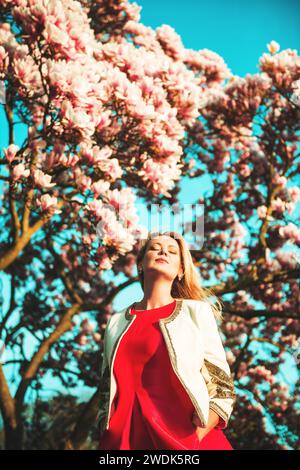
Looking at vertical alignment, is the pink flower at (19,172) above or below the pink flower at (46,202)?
above

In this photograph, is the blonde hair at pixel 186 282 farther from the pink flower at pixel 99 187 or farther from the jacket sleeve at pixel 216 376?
the pink flower at pixel 99 187

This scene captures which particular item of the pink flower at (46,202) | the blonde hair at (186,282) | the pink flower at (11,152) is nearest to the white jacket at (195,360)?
the blonde hair at (186,282)

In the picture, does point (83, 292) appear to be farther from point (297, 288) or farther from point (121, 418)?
point (121, 418)

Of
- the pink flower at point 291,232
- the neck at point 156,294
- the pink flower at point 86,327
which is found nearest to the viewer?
the neck at point 156,294

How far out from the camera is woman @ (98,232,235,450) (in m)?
2.27

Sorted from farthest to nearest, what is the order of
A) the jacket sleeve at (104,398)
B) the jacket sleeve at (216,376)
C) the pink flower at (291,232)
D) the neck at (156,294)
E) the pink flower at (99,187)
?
the pink flower at (291,232) < the pink flower at (99,187) < the neck at (156,294) < the jacket sleeve at (104,398) < the jacket sleeve at (216,376)

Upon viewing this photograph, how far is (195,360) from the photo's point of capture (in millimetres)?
2373

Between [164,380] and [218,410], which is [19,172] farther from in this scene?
[218,410]

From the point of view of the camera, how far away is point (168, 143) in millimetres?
4938

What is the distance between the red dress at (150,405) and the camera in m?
2.26

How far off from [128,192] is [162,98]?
1.20 m

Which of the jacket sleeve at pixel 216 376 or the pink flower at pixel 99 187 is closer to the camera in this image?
the jacket sleeve at pixel 216 376

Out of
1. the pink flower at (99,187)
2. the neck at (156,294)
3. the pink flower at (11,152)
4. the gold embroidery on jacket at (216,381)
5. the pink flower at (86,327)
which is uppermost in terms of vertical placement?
the pink flower at (11,152)

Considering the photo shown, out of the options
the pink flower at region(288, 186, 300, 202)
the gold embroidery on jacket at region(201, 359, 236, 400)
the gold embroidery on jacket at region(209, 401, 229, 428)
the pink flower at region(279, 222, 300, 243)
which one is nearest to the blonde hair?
the gold embroidery on jacket at region(201, 359, 236, 400)
